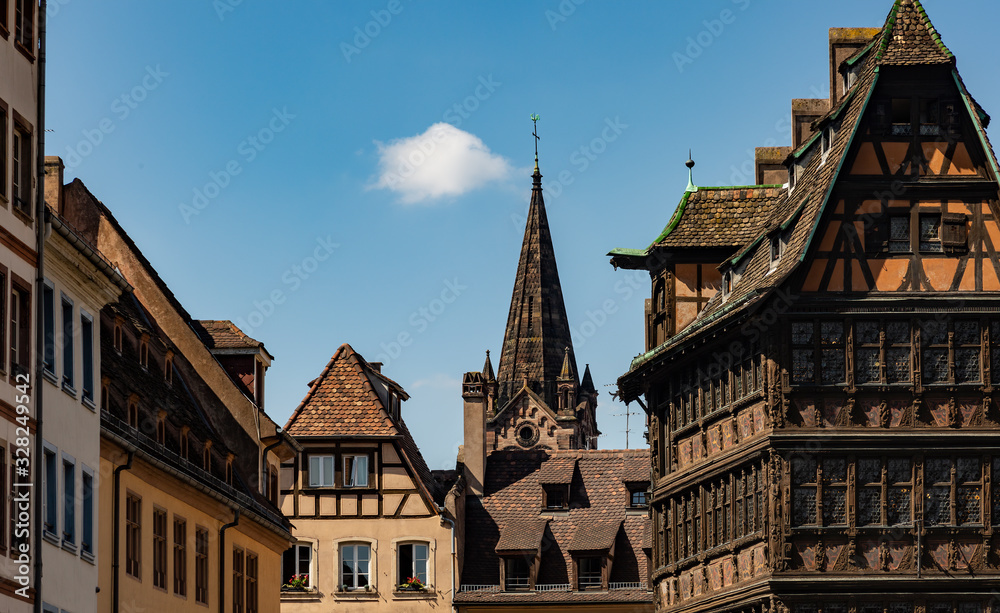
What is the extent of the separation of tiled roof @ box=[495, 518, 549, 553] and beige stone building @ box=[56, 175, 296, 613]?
12165mm

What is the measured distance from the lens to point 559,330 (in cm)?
11731

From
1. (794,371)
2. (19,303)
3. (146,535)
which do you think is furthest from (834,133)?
(19,303)

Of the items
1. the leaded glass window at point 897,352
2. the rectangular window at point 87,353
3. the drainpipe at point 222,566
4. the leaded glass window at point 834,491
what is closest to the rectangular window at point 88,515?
the rectangular window at point 87,353

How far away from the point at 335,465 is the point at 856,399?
24.6 metres

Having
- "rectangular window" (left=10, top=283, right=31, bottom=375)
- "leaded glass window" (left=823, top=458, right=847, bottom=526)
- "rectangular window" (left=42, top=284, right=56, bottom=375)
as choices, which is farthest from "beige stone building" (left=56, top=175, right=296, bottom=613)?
"leaded glass window" (left=823, top=458, right=847, bottom=526)

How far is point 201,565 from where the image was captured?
33.5m

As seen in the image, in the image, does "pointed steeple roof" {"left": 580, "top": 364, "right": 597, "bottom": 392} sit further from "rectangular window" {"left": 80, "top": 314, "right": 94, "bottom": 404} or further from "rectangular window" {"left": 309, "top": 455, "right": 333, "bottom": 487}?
"rectangular window" {"left": 80, "top": 314, "right": 94, "bottom": 404}

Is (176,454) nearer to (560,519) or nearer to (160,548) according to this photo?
(160,548)

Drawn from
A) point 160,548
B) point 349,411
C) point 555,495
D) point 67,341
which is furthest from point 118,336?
point 555,495

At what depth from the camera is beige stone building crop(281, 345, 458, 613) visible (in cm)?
5256

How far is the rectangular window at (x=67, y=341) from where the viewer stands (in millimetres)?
24458

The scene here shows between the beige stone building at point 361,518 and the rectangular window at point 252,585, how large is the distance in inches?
541

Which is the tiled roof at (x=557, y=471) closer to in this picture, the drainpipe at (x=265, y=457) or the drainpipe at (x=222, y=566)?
the drainpipe at (x=265, y=457)

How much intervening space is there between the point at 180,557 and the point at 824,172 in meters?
14.0
